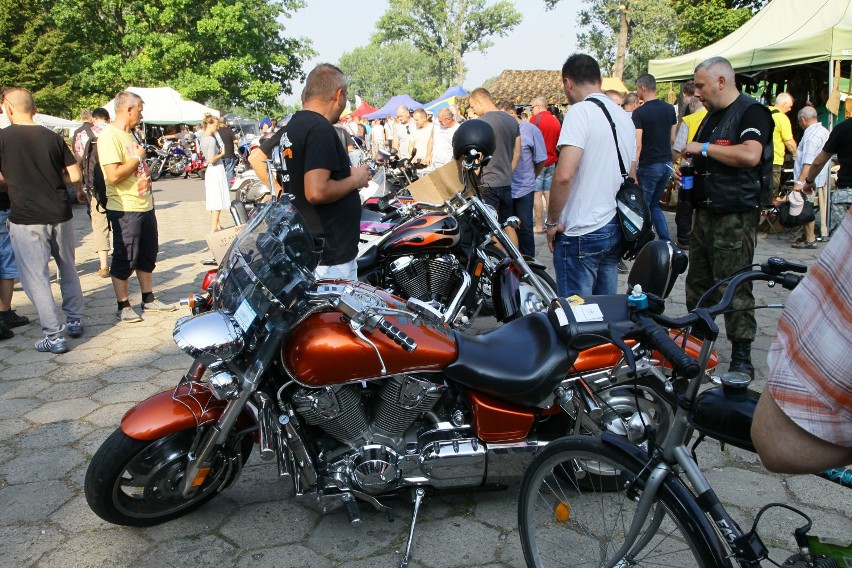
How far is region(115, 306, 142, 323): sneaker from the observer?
552 centimetres

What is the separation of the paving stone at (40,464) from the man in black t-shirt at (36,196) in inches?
65.3

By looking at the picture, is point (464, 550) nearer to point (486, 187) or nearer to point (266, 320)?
point (266, 320)

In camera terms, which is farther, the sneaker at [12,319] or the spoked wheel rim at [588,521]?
the sneaker at [12,319]

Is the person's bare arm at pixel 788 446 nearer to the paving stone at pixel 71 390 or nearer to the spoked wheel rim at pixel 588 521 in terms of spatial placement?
the spoked wheel rim at pixel 588 521

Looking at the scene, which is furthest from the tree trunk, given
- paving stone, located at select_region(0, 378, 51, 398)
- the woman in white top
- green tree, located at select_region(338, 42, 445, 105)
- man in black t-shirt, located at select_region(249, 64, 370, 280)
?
green tree, located at select_region(338, 42, 445, 105)

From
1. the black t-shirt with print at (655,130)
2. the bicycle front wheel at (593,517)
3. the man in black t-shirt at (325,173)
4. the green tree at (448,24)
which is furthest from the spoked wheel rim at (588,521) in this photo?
the green tree at (448,24)

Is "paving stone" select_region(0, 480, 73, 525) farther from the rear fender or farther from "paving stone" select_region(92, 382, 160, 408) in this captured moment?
"paving stone" select_region(92, 382, 160, 408)

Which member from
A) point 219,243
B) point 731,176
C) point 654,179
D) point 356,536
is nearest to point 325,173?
point 219,243

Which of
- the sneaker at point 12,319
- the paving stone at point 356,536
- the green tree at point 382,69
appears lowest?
the paving stone at point 356,536

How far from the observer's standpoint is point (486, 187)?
21.4ft

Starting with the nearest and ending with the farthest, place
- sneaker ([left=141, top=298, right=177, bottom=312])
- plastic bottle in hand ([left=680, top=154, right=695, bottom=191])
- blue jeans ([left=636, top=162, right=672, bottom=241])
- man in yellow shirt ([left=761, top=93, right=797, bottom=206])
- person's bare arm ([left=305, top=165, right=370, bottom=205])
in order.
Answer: person's bare arm ([left=305, top=165, right=370, bottom=205])
plastic bottle in hand ([left=680, top=154, right=695, bottom=191])
sneaker ([left=141, top=298, right=177, bottom=312])
blue jeans ([left=636, top=162, right=672, bottom=241])
man in yellow shirt ([left=761, top=93, right=797, bottom=206])

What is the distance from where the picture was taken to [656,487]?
5.46 ft

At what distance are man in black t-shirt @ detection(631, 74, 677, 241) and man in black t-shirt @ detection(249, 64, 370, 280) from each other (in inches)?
173

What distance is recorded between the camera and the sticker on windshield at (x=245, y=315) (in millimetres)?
2332
